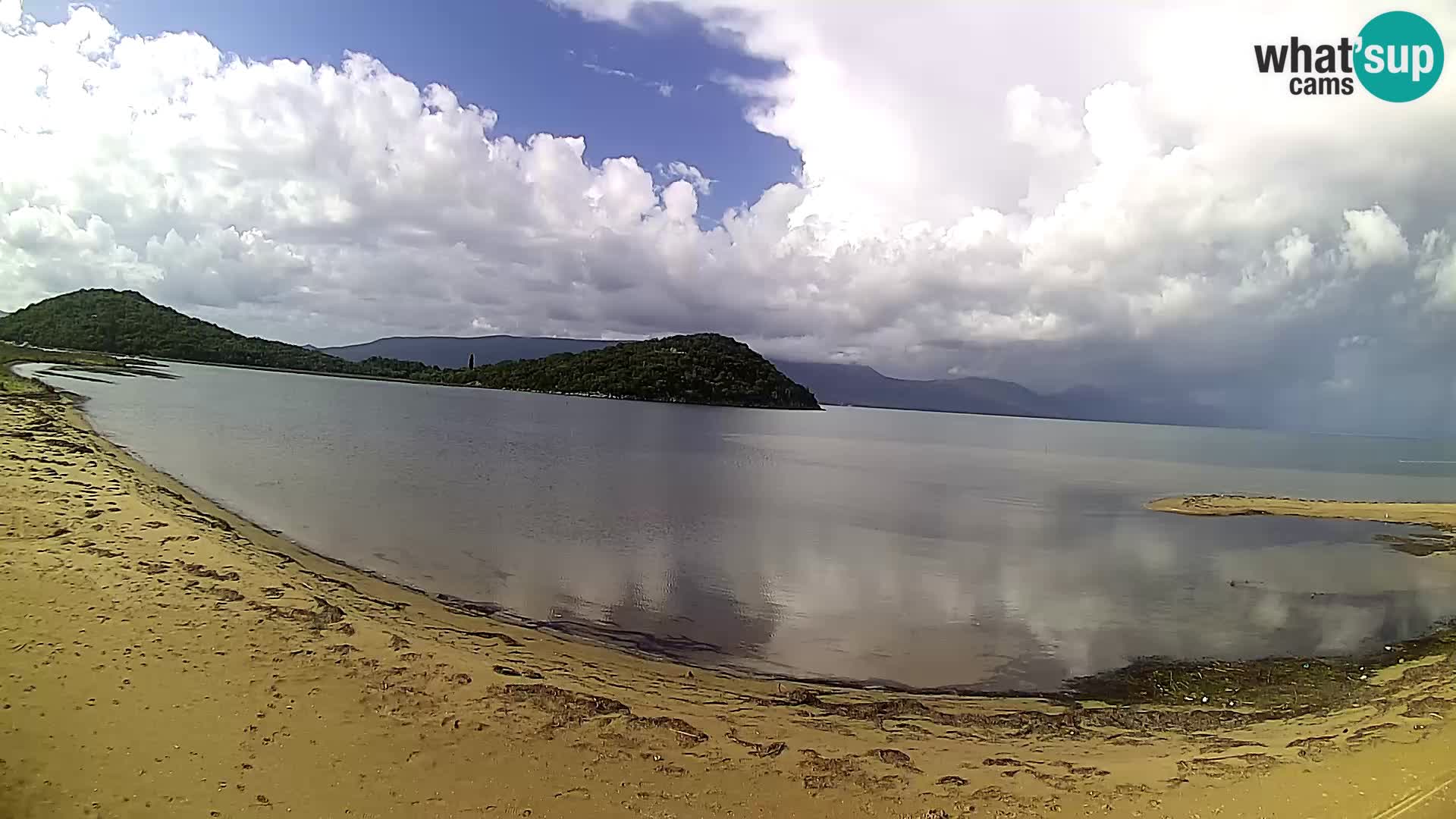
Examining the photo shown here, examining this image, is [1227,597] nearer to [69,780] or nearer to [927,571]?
[927,571]

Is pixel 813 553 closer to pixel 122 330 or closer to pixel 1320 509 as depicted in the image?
pixel 1320 509

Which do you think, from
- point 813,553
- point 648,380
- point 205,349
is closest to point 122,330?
point 205,349

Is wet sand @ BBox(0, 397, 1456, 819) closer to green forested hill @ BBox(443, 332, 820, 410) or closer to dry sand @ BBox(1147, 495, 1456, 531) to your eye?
dry sand @ BBox(1147, 495, 1456, 531)

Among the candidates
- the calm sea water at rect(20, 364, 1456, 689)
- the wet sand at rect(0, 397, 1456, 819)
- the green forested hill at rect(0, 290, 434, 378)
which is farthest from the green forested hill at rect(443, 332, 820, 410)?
the wet sand at rect(0, 397, 1456, 819)

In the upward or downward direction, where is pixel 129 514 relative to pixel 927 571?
upward

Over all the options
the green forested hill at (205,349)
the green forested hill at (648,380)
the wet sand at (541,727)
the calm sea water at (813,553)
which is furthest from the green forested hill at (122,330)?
the wet sand at (541,727)

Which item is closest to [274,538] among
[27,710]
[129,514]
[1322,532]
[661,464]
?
[129,514]
